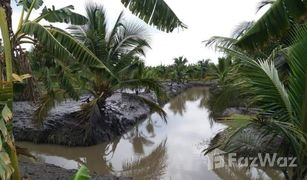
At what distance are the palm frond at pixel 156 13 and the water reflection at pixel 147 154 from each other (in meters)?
3.95

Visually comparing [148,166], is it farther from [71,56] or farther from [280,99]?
[280,99]

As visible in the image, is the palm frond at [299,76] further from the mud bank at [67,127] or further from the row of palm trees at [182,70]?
the row of palm trees at [182,70]

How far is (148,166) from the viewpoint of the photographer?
913 cm

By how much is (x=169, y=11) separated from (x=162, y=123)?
1098cm

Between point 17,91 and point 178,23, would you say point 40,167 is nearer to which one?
point 17,91

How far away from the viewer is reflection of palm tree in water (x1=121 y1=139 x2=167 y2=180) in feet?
27.1

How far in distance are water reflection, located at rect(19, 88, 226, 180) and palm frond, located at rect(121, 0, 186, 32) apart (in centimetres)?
395

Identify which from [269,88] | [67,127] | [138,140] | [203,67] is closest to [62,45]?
[269,88]

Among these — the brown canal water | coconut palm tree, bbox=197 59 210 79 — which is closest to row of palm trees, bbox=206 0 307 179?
the brown canal water

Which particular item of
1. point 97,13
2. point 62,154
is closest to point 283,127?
point 62,154

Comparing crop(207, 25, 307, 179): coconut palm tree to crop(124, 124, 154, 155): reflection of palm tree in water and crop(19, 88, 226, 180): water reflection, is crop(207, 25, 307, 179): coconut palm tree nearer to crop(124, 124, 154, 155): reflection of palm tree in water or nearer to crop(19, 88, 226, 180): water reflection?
crop(19, 88, 226, 180): water reflection

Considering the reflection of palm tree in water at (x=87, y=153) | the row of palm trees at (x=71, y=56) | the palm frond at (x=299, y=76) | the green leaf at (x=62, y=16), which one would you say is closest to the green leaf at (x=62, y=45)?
the row of palm trees at (x=71, y=56)

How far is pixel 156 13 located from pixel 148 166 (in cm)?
506

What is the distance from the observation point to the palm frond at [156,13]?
16.6 ft
